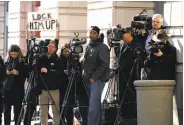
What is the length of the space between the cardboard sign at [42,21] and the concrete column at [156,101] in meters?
3.92

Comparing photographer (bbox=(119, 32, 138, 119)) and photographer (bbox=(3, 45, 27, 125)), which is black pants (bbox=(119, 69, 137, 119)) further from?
photographer (bbox=(3, 45, 27, 125))

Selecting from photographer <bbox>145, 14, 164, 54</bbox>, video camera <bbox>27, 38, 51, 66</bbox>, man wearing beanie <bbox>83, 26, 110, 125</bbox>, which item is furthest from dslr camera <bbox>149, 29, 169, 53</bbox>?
video camera <bbox>27, 38, 51, 66</bbox>

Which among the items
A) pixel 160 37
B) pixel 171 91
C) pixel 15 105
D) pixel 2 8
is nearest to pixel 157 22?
pixel 160 37

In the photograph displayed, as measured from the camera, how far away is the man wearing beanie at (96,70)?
11.6m

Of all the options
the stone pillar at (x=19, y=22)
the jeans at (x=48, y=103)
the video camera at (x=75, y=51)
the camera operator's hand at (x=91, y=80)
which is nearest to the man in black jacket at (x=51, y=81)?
the jeans at (x=48, y=103)

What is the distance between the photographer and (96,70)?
11.7 meters

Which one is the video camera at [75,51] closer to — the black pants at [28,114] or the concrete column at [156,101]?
the black pants at [28,114]

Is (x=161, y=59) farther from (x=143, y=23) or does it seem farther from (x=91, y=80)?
(x=91, y=80)

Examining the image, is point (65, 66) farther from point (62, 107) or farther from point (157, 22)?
point (157, 22)

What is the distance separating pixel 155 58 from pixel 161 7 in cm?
378

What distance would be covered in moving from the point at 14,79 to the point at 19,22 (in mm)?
10858

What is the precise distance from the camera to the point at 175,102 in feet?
36.4

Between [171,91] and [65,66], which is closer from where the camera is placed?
[171,91]

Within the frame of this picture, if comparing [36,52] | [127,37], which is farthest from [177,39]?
[36,52]
